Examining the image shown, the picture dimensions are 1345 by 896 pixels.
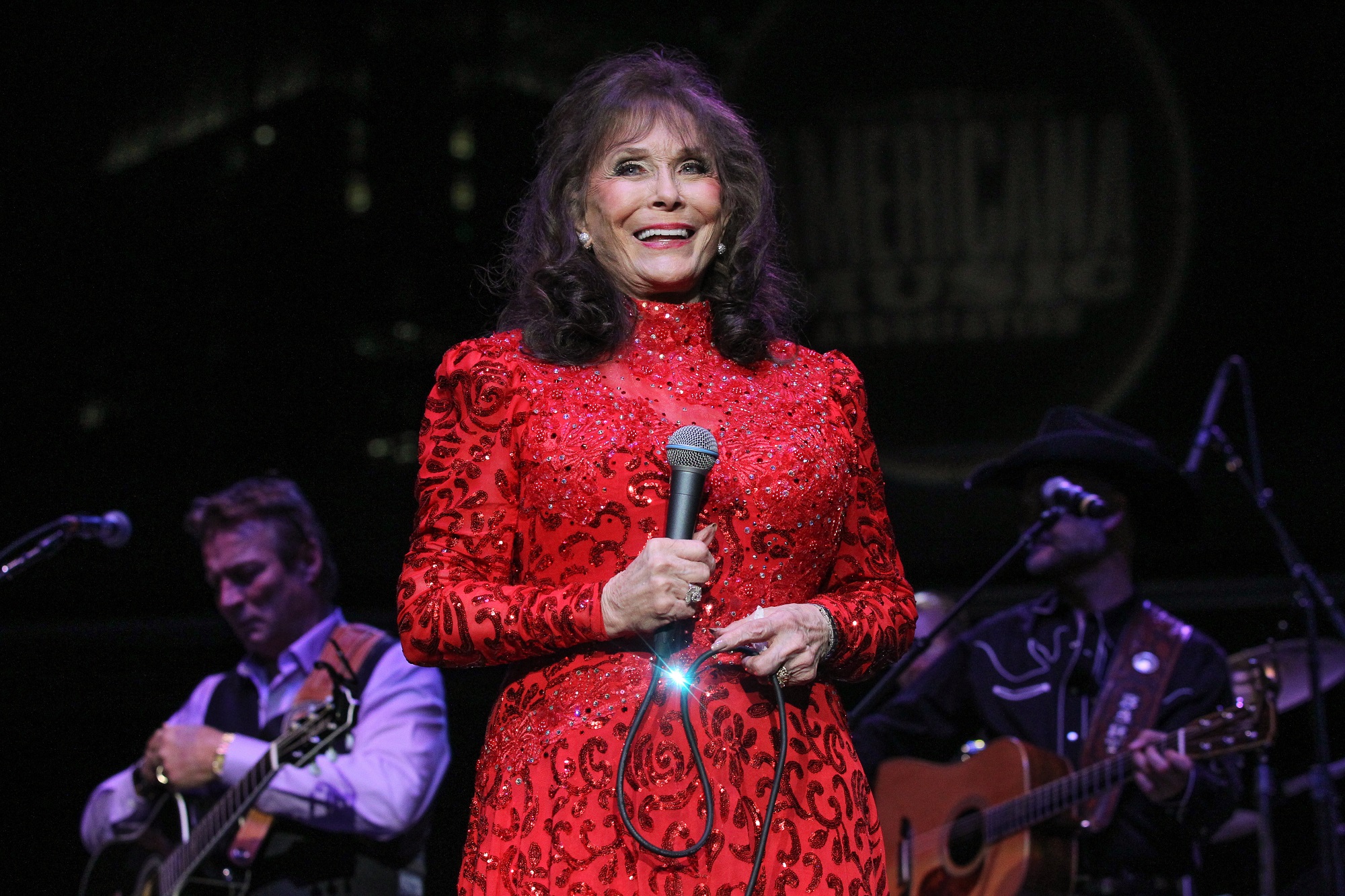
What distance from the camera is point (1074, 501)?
2.76 m

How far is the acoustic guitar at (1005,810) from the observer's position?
10.8ft

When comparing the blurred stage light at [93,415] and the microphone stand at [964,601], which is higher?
the blurred stage light at [93,415]

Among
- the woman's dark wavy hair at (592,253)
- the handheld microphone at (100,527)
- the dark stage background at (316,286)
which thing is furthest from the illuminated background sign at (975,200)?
the woman's dark wavy hair at (592,253)

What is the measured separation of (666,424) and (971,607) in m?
3.28

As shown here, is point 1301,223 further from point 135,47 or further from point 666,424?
point 135,47

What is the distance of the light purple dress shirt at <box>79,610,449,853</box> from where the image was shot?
10.6 feet

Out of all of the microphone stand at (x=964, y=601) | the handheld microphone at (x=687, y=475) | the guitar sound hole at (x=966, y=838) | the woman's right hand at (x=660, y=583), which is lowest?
the guitar sound hole at (x=966, y=838)

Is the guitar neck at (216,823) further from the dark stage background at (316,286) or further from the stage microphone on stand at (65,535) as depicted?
the dark stage background at (316,286)

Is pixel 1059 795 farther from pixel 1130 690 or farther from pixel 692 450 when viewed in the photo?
pixel 692 450

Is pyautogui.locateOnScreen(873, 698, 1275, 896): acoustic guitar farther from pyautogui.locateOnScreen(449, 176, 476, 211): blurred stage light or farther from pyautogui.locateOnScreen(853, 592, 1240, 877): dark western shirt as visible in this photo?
pyautogui.locateOnScreen(449, 176, 476, 211): blurred stage light

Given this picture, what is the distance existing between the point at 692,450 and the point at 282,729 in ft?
8.09

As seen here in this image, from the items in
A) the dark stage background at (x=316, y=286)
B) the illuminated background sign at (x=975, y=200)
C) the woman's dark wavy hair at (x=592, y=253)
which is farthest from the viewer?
the illuminated background sign at (x=975, y=200)

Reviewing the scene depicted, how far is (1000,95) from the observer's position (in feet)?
14.4

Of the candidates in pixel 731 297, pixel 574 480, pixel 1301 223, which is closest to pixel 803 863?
pixel 574 480
